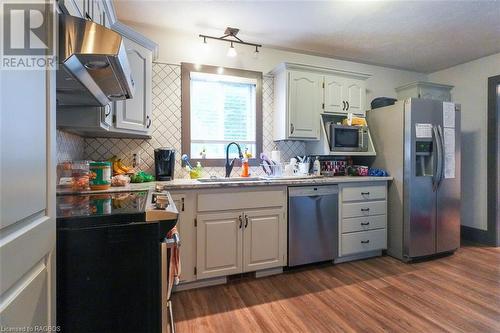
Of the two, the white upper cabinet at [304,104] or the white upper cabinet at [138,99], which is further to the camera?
the white upper cabinet at [304,104]

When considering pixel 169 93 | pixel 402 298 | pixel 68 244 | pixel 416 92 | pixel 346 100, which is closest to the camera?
pixel 68 244

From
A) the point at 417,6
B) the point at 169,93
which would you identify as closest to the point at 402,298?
the point at 417,6

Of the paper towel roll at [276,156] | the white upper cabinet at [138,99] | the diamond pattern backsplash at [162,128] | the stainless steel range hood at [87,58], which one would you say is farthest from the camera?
the paper towel roll at [276,156]

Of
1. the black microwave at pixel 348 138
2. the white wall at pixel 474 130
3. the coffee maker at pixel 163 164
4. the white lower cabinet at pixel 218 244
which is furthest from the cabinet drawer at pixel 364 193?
the coffee maker at pixel 163 164

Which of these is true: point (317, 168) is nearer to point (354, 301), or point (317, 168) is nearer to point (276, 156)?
point (276, 156)

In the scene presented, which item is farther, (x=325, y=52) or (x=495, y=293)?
(x=325, y=52)

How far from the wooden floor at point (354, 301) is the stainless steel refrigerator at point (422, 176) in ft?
1.02

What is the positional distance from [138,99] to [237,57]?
1302mm

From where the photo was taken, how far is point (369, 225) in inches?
112

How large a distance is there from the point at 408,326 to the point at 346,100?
2355 mm

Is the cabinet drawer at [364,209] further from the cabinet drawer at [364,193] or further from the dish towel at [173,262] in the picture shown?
the dish towel at [173,262]

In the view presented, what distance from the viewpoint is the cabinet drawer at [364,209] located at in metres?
2.73

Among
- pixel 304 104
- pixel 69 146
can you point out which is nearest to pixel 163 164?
pixel 69 146

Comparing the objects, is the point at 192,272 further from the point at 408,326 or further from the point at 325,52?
the point at 325,52
